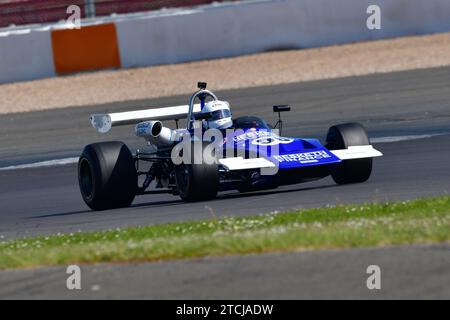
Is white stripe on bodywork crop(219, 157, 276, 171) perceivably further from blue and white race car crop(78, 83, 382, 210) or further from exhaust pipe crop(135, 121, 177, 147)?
exhaust pipe crop(135, 121, 177, 147)

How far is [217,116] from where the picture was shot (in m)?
13.9

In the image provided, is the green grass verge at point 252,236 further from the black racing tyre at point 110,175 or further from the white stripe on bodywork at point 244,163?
the black racing tyre at point 110,175

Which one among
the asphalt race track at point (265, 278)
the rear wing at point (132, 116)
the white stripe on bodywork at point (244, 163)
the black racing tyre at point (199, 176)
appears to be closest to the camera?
the asphalt race track at point (265, 278)

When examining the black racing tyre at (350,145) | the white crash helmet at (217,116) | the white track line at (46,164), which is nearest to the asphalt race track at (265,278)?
the black racing tyre at (350,145)

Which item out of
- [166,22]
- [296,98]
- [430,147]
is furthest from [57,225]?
[166,22]

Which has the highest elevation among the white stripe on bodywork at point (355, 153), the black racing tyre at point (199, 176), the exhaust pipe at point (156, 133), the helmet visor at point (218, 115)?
the helmet visor at point (218, 115)

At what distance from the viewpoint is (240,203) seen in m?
13.1

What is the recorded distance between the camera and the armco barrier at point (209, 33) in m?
25.6

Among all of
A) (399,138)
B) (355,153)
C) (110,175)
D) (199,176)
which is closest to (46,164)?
(110,175)

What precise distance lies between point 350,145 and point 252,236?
4.68 meters

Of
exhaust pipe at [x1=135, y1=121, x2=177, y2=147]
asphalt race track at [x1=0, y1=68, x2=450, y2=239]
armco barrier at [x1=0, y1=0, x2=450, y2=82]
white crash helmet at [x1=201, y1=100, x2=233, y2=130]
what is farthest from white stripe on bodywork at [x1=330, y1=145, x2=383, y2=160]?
armco barrier at [x1=0, y1=0, x2=450, y2=82]

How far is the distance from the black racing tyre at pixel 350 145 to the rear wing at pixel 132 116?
5.90ft

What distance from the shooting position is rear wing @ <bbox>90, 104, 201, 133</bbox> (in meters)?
14.2
